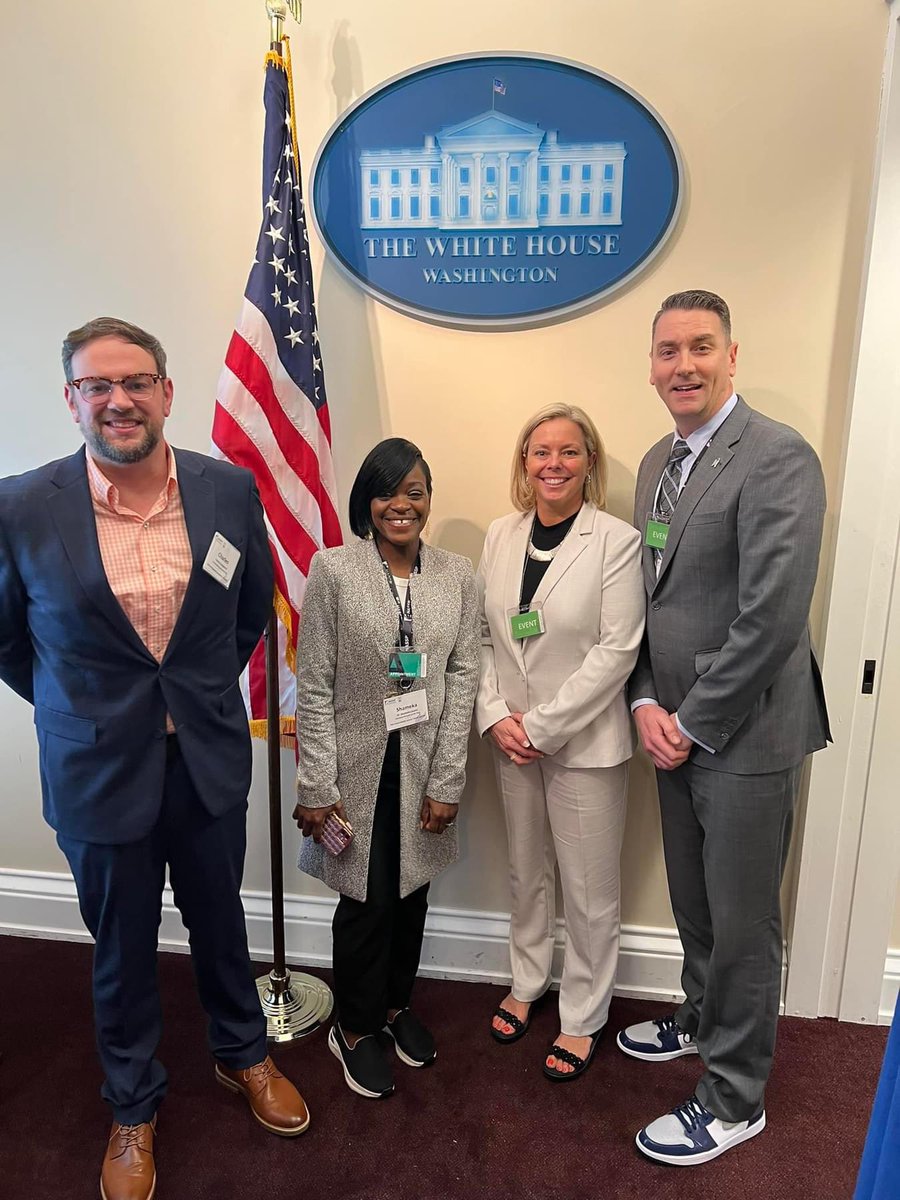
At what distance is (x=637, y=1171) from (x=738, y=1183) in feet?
0.75

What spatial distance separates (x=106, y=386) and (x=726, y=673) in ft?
4.67

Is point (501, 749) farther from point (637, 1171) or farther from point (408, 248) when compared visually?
point (408, 248)

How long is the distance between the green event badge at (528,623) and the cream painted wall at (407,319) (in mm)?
427

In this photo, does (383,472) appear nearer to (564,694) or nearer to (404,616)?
(404,616)

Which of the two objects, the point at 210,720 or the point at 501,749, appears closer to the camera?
the point at 210,720

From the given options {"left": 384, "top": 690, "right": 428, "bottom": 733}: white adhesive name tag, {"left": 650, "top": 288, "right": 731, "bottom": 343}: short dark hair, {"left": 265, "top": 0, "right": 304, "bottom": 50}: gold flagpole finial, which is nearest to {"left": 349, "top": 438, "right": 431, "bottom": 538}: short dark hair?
{"left": 384, "top": 690, "right": 428, "bottom": 733}: white adhesive name tag

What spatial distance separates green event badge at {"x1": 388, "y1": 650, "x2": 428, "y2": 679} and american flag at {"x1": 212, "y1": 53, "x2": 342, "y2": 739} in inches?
14.7

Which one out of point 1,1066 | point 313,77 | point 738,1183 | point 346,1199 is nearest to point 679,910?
point 738,1183

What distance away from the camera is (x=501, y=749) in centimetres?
208

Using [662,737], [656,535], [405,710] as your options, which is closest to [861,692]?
[662,737]

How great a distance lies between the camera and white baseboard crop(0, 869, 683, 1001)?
7.79ft

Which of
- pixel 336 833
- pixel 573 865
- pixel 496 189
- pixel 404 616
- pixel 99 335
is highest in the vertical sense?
pixel 496 189

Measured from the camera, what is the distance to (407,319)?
2201 millimetres

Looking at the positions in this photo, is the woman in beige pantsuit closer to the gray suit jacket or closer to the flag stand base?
the gray suit jacket
